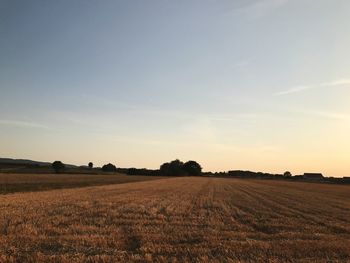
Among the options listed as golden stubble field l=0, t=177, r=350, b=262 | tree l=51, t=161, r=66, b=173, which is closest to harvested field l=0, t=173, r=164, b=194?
golden stubble field l=0, t=177, r=350, b=262

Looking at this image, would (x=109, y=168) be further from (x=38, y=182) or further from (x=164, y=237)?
(x=164, y=237)

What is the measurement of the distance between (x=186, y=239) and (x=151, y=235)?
3.92 ft

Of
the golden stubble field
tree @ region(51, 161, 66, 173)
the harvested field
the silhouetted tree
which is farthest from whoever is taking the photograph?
the silhouetted tree

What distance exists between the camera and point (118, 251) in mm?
10781

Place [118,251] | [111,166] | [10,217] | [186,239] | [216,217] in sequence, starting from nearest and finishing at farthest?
→ [118,251] → [186,239] → [10,217] → [216,217] → [111,166]

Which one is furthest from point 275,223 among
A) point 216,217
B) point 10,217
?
point 10,217

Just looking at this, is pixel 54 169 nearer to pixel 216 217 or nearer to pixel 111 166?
pixel 111 166

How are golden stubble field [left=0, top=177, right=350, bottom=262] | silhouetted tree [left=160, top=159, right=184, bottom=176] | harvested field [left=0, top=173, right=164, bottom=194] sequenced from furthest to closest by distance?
silhouetted tree [left=160, top=159, right=184, bottom=176] < harvested field [left=0, top=173, right=164, bottom=194] < golden stubble field [left=0, top=177, right=350, bottom=262]

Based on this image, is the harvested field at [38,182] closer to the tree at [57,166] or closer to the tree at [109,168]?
the tree at [57,166]

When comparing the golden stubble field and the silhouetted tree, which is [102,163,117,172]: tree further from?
the golden stubble field

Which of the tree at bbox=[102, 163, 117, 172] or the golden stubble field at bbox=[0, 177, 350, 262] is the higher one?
the tree at bbox=[102, 163, 117, 172]

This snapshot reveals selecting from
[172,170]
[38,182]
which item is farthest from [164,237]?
[172,170]

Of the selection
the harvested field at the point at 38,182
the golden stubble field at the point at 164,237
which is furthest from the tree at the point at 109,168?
the golden stubble field at the point at 164,237

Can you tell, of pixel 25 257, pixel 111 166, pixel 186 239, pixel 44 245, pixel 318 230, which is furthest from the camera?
pixel 111 166
